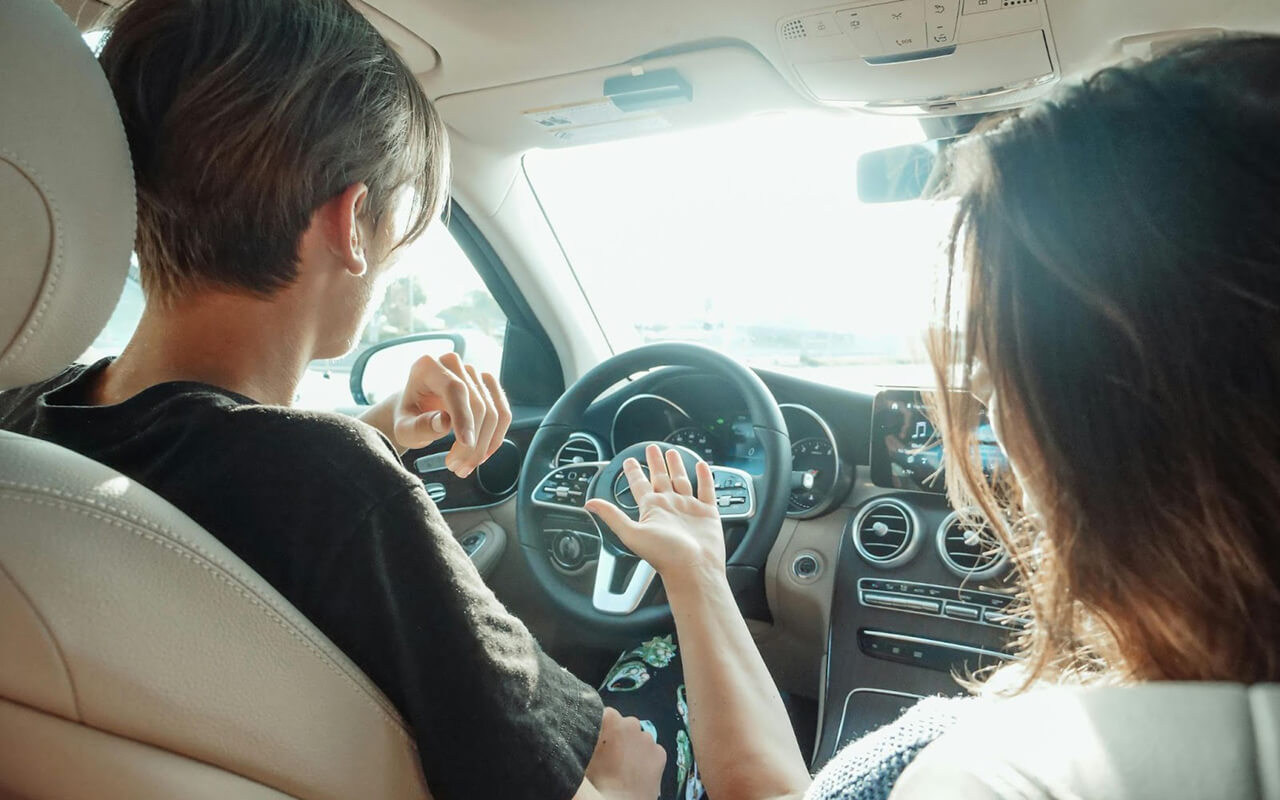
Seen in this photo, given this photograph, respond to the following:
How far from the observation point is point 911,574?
1.93m

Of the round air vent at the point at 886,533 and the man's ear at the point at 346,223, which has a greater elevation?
the man's ear at the point at 346,223

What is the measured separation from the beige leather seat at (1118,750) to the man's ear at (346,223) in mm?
863

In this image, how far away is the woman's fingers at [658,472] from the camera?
149 centimetres

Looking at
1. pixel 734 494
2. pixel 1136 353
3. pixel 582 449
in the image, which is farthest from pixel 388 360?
pixel 1136 353

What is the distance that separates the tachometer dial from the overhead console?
2.54 feet

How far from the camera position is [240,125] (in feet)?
3.31

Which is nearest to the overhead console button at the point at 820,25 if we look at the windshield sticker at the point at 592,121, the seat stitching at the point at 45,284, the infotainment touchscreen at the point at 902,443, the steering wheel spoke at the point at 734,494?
the windshield sticker at the point at 592,121

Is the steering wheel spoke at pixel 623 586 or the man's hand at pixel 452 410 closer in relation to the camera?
the man's hand at pixel 452 410

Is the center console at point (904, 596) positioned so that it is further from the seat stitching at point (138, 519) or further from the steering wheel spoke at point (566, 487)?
the seat stitching at point (138, 519)

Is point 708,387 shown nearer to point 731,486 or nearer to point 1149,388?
point 731,486

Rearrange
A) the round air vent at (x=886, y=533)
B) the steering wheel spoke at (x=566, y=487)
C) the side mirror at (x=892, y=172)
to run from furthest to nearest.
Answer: the steering wheel spoke at (x=566, y=487) < the round air vent at (x=886, y=533) < the side mirror at (x=892, y=172)

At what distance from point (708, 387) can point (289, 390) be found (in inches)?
50.8

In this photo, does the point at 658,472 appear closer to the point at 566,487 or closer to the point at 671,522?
the point at 671,522

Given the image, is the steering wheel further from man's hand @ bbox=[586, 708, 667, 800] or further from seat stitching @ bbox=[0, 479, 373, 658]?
seat stitching @ bbox=[0, 479, 373, 658]
